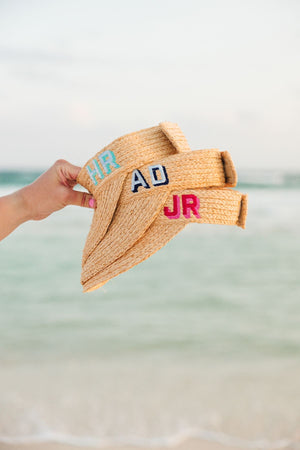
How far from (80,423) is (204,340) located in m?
1.20

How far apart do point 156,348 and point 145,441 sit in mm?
990

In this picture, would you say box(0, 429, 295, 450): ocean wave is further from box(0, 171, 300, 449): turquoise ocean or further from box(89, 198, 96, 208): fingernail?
box(89, 198, 96, 208): fingernail

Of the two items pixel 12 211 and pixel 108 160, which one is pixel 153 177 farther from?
pixel 12 211

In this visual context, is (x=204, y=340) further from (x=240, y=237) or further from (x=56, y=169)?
(x=240, y=237)

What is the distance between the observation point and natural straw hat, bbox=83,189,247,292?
2.61 feet

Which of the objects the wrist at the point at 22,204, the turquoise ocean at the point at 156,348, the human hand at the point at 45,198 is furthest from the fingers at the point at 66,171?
the turquoise ocean at the point at 156,348

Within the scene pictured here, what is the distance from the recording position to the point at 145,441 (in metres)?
2.10

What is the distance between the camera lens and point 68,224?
6801 mm

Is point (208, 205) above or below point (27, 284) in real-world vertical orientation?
above

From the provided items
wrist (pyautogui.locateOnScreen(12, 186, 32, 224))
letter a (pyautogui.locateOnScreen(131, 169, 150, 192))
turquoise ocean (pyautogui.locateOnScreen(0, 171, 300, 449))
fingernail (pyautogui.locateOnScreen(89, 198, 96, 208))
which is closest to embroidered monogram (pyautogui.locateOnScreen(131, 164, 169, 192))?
letter a (pyautogui.locateOnScreen(131, 169, 150, 192))

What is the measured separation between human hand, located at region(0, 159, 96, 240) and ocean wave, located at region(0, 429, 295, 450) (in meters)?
1.30

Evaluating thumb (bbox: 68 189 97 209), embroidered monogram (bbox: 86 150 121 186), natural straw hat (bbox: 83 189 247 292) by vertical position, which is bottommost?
natural straw hat (bbox: 83 189 247 292)

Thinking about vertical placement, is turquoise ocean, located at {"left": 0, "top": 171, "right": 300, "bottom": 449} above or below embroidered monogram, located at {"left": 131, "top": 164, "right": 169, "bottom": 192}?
below

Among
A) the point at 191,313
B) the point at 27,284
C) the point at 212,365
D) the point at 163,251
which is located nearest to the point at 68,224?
the point at 163,251
